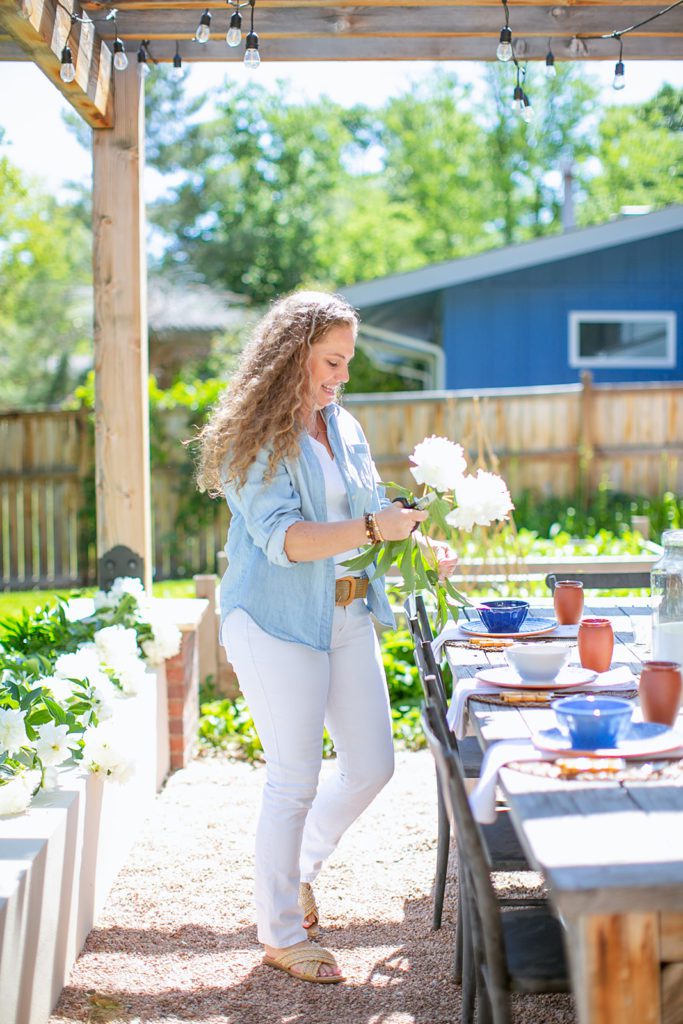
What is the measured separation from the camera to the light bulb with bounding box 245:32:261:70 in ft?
12.4

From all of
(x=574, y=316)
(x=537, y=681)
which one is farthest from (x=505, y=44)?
(x=574, y=316)

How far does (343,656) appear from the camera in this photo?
2.97m

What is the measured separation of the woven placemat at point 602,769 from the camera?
1931mm

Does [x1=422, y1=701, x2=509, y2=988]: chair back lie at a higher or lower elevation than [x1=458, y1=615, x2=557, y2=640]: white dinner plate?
lower

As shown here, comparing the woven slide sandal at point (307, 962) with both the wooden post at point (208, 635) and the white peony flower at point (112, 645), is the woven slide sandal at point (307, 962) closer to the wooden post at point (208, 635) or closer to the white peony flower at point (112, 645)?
the white peony flower at point (112, 645)

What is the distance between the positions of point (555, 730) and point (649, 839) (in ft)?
1.60

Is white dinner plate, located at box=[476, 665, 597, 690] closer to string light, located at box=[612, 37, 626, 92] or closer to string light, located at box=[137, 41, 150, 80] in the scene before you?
string light, located at box=[612, 37, 626, 92]

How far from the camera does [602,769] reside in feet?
6.44

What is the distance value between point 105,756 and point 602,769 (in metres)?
1.68

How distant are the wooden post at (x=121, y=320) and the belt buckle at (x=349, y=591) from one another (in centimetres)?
189

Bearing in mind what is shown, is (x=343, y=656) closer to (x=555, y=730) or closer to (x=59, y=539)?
(x=555, y=730)

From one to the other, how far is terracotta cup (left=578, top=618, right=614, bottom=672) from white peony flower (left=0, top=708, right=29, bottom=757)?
1.43 m

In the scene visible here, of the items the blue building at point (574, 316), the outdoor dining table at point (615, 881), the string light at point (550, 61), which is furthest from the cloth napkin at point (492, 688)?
the blue building at point (574, 316)

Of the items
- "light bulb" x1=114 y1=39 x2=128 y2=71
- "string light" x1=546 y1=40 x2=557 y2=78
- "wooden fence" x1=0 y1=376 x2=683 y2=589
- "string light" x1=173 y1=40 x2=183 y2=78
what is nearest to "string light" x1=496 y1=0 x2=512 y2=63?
"string light" x1=546 y1=40 x2=557 y2=78
